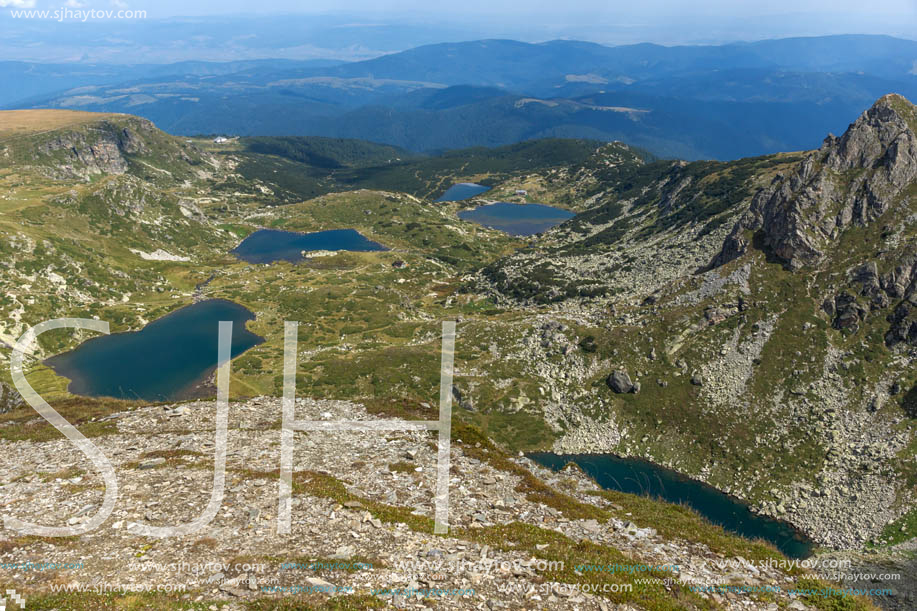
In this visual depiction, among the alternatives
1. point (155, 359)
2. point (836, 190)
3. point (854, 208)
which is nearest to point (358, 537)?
point (155, 359)

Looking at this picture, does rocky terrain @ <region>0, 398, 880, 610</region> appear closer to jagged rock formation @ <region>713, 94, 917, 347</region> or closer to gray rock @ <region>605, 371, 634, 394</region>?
gray rock @ <region>605, 371, 634, 394</region>

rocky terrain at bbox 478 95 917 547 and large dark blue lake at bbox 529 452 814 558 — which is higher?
rocky terrain at bbox 478 95 917 547

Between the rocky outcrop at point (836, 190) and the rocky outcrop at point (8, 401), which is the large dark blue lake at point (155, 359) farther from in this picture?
the rocky outcrop at point (836, 190)

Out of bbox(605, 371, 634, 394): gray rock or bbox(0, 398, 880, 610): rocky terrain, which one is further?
bbox(605, 371, 634, 394): gray rock

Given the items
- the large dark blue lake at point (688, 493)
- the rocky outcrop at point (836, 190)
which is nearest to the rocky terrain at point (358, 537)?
the large dark blue lake at point (688, 493)

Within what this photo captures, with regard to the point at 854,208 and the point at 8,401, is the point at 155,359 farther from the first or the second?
the point at 854,208

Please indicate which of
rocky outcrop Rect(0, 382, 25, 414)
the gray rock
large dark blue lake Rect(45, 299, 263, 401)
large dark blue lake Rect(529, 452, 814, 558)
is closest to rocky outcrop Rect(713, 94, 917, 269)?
the gray rock
